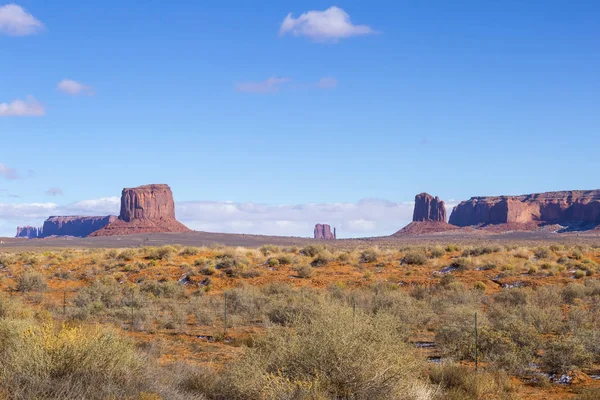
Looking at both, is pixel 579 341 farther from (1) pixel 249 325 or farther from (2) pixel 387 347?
(1) pixel 249 325

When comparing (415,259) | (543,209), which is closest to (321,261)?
(415,259)

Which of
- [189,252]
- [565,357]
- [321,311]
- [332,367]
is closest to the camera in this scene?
[332,367]

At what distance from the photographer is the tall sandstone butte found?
182m

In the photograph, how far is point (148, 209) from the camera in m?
192

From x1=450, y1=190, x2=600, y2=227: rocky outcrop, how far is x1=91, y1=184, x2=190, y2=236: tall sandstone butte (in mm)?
97487

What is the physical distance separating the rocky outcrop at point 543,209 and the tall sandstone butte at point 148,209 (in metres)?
97.5

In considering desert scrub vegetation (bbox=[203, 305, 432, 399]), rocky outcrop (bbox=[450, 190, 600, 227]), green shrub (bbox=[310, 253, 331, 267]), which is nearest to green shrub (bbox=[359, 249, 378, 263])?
green shrub (bbox=[310, 253, 331, 267])

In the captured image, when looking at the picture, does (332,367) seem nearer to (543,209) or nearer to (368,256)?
(368,256)

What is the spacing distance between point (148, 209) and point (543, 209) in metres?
126

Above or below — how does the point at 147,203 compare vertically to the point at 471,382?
above

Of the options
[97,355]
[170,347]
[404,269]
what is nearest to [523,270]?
[404,269]

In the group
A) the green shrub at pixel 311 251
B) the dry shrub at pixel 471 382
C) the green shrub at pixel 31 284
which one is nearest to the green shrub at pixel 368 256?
the green shrub at pixel 311 251

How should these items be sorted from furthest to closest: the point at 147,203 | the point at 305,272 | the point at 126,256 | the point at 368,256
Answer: the point at 147,203, the point at 126,256, the point at 368,256, the point at 305,272

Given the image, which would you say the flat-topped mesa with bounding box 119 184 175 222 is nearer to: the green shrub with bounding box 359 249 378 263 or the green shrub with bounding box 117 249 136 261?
the green shrub with bounding box 117 249 136 261
